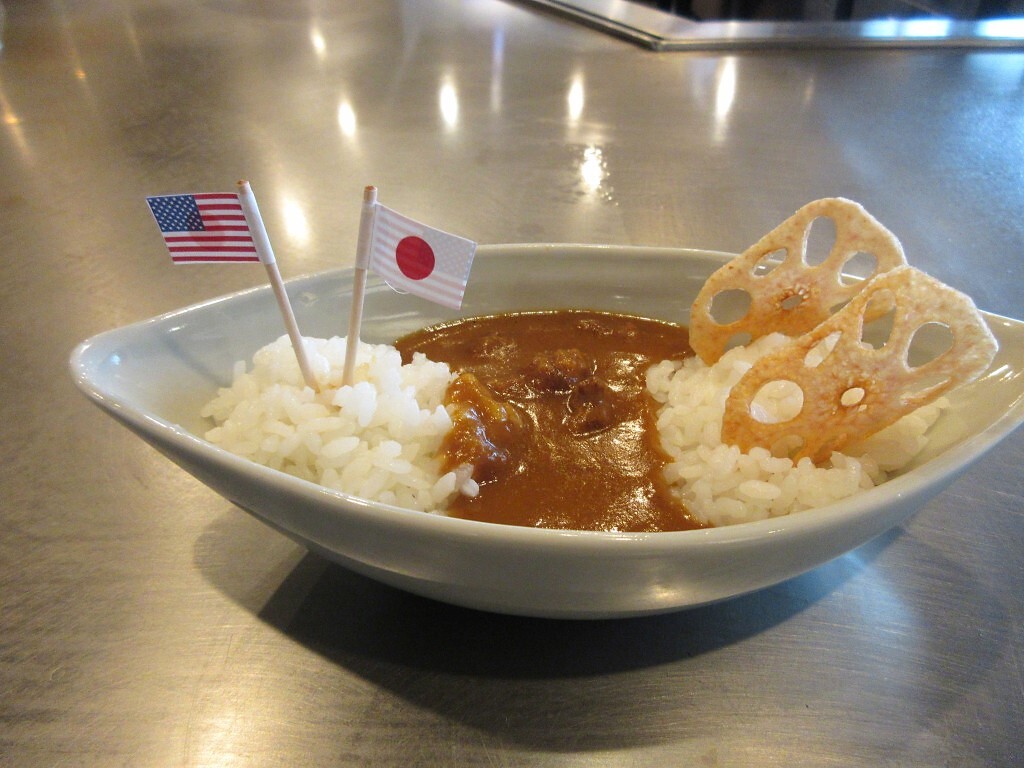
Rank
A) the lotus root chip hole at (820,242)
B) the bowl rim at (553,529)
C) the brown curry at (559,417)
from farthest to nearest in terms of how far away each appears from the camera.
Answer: the lotus root chip hole at (820,242) → the brown curry at (559,417) → the bowl rim at (553,529)

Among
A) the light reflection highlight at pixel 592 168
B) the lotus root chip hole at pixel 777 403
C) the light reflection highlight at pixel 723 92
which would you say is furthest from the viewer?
the light reflection highlight at pixel 723 92

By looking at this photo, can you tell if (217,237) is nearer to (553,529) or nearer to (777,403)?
(553,529)

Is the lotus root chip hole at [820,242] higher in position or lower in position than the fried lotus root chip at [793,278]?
lower

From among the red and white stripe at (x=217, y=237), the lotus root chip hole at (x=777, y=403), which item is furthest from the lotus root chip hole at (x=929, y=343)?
the red and white stripe at (x=217, y=237)

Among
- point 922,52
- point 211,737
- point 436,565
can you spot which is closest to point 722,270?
point 436,565

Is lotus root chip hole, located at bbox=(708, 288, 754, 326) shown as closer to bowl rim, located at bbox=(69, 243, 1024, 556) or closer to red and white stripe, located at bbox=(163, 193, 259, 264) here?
bowl rim, located at bbox=(69, 243, 1024, 556)

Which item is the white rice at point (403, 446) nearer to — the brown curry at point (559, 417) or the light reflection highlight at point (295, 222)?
the brown curry at point (559, 417)

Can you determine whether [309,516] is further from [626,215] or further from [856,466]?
[626,215]

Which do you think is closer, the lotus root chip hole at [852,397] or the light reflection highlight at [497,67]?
the lotus root chip hole at [852,397]

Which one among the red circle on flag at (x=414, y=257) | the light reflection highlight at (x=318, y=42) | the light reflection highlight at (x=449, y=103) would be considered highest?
the red circle on flag at (x=414, y=257)
